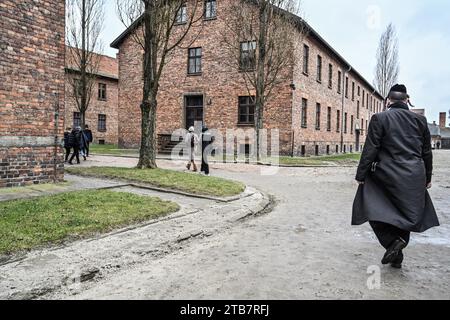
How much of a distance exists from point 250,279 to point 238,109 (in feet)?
67.4

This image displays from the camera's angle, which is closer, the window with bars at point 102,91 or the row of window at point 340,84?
the row of window at point 340,84

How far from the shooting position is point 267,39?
797 inches

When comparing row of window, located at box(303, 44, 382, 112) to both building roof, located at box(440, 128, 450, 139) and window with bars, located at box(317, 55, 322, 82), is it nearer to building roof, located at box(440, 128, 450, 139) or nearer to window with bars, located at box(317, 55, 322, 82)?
window with bars, located at box(317, 55, 322, 82)

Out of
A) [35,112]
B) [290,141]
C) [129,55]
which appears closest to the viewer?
[35,112]

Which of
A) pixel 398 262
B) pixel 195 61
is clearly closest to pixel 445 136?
pixel 195 61

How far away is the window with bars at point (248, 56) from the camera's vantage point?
21.1 meters

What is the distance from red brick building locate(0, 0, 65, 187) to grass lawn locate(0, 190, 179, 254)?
5.98 feet

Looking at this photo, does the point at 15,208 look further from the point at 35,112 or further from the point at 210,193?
the point at 210,193

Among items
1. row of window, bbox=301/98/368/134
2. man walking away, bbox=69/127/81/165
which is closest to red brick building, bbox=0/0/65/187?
man walking away, bbox=69/127/81/165

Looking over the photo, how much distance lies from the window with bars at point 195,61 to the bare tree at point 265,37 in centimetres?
416

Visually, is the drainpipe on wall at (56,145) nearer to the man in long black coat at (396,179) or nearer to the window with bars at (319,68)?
the man in long black coat at (396,179)

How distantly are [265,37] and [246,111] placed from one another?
5.08 m

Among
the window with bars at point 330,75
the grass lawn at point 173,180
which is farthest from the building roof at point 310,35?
the grass lawn at point 173,180
